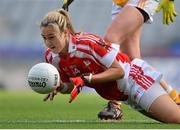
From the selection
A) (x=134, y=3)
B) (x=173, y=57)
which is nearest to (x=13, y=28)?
(x=173, y=57)

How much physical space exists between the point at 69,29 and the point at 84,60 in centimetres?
30

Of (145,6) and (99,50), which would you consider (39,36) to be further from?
(99,50)

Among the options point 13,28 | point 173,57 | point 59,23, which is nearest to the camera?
point 59,23

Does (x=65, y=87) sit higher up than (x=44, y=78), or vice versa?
(x=44, y=78)

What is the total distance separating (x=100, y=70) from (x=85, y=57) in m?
0.21

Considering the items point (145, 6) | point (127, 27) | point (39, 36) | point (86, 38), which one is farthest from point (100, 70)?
point (39, 36)

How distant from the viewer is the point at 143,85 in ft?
22.7

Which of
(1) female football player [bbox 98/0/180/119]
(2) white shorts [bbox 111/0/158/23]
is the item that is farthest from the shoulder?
(2) white shorts [bbox 111/0/158/23]

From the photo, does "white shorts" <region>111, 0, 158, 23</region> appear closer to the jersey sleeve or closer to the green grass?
the green grass

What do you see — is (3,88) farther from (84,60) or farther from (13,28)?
(84,60)

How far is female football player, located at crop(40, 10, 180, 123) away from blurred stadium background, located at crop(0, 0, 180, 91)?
11903mm

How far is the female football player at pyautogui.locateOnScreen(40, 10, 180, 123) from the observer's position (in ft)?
20.9

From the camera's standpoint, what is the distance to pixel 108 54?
6461mm

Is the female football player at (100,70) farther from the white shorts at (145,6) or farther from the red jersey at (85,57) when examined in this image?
the white shorts at (145,6)
